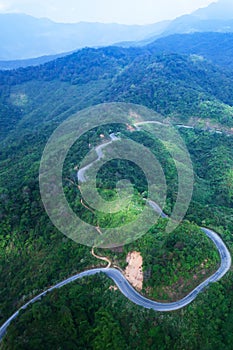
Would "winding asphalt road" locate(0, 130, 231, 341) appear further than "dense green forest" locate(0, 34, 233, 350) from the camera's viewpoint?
Yes

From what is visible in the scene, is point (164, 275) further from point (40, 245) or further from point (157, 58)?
point (157, 58)

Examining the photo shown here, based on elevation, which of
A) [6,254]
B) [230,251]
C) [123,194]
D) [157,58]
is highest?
[157,58]

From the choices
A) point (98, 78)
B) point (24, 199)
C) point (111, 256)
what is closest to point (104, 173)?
point (24, 199)

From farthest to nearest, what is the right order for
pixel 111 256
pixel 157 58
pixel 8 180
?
1. pixel 157 58
2. pixel 8 180
3. pixel 111 256

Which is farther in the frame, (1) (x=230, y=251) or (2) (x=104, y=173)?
(2) (x=104, y=173)

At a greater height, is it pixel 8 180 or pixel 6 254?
pixel 8 180

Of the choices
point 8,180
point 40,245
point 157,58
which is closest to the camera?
point 40,245

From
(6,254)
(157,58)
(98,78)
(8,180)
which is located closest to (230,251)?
(6,254)

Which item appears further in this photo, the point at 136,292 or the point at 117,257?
the point at 117,257

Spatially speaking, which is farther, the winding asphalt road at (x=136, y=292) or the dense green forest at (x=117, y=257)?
the winding asphalt road at (x=136, y=292)

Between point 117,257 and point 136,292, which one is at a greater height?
point 117,257
